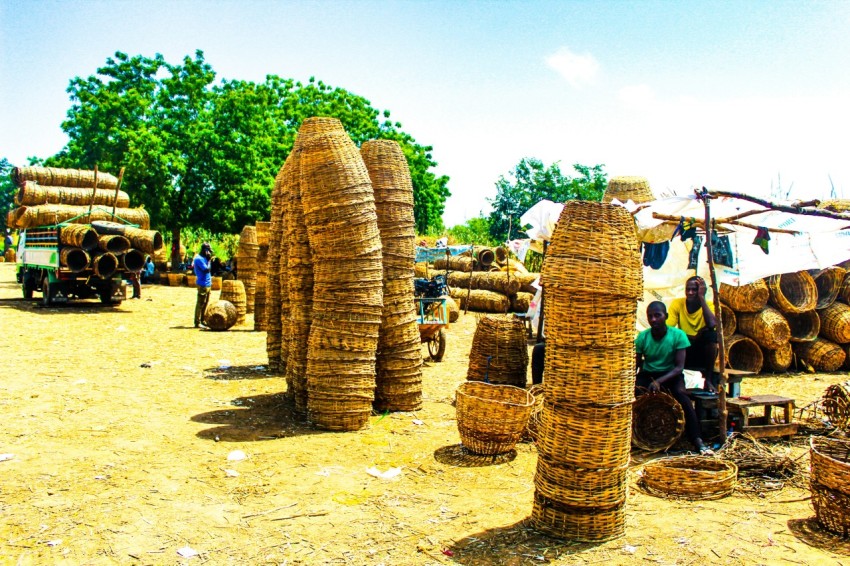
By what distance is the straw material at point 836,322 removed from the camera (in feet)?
37.9

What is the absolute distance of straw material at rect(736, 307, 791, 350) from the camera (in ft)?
36.3

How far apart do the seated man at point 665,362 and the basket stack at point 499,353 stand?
1.57 metres

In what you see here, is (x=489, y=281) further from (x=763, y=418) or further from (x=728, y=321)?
(x=763, y=418)

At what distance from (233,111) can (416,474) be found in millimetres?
24742

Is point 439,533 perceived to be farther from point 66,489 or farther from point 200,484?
point 66,489

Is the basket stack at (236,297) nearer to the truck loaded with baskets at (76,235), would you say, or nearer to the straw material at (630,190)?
the truck loaded with baskets at (76,235)

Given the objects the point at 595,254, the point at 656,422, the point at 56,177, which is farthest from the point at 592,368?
the point at 56,177

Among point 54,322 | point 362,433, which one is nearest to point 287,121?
point 54,322

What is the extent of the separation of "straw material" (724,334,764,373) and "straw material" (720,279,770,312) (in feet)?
1.73

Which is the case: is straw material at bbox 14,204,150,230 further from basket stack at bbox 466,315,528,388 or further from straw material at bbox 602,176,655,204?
straw material at bbox 602,176,655,204

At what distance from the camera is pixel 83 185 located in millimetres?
19281

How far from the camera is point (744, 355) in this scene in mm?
11445

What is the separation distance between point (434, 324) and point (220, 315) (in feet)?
19.1

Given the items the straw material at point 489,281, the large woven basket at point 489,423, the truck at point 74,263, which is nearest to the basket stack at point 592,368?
the large woven basket at point 489,423
